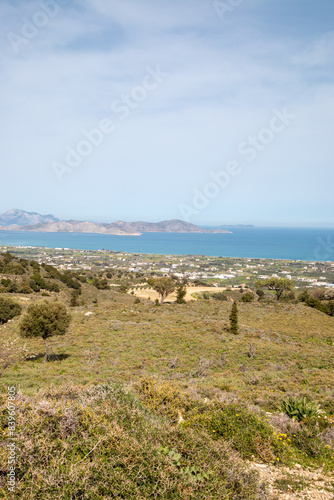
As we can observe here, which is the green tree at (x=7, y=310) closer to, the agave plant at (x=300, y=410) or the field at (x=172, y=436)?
the field at (x=172, y=436)

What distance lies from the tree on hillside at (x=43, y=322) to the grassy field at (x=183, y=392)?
1649 millimetres

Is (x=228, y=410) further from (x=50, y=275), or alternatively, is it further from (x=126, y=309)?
(x=50, y=275)

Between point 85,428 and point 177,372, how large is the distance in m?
9.71

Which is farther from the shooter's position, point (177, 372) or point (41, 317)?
point (41, 317)

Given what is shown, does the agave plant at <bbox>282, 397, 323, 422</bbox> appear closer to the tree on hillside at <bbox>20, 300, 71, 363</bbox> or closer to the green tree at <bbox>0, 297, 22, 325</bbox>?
the tree on hillside at <bbox>20, 300, 71, 363</bbox>

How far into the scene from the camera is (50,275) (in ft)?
211

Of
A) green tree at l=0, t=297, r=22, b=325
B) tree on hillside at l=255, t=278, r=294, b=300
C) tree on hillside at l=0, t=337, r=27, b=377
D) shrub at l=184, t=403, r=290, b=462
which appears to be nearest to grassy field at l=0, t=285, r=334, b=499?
shrub at l=184, t=403, r=290, b=462

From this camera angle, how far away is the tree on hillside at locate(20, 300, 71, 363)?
1734 centimetres

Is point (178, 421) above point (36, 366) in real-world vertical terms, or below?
above

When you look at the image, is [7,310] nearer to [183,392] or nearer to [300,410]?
[183,392]

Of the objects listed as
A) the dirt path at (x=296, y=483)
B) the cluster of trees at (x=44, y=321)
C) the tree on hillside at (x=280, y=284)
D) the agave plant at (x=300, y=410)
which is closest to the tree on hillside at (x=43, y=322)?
the cluster of trees at (x=44, y=321)

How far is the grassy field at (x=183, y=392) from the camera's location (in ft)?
14.8

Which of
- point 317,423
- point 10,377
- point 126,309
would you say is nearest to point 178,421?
point 317,423

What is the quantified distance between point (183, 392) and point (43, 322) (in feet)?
38.9
